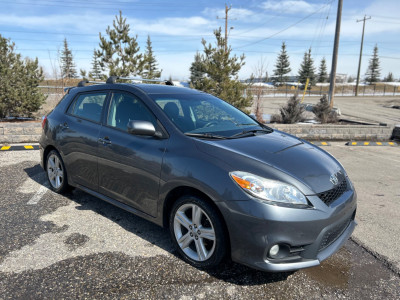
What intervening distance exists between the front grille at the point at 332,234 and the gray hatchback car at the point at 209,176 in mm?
15

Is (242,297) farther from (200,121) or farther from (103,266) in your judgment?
(200,121)

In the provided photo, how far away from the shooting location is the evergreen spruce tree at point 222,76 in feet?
36.9

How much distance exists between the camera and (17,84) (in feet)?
36.2

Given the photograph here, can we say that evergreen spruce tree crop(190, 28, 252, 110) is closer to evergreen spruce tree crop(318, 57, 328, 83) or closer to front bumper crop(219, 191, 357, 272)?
front bumper crop(219, 191, 357, 272)

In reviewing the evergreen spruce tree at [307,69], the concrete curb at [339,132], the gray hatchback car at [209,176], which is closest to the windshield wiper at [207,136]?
the gray hatchback car at [209,176]

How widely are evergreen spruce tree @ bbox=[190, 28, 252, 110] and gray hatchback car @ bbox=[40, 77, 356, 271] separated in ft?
23.5

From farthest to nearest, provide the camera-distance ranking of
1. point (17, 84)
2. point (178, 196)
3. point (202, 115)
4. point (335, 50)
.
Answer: point (335, 50)
point (17, 84)
point (202, 115)
point (178, 196)

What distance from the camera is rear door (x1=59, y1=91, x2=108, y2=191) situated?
151 inches

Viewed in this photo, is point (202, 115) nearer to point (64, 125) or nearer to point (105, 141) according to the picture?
point (105, 141)

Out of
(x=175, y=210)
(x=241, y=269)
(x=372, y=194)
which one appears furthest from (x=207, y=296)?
(x=372, y=194)

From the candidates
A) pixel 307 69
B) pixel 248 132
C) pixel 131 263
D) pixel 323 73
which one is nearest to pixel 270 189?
pixel 248 132

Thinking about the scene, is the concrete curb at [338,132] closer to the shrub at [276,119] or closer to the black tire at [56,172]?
the shrub at [276,119]

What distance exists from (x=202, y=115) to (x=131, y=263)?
1.74 m

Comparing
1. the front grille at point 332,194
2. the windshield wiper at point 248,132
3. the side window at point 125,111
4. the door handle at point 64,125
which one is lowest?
the front grille at point 332,194
